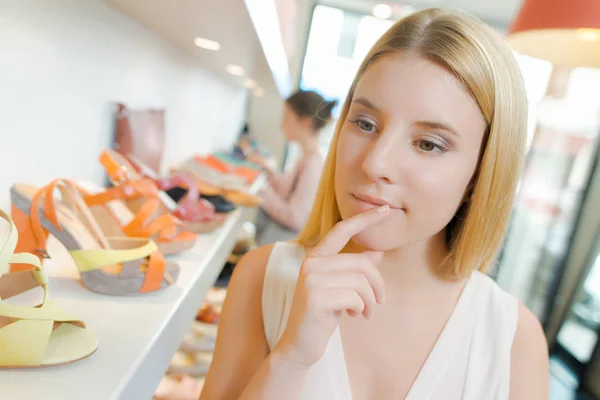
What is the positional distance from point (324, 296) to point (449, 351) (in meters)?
0.34

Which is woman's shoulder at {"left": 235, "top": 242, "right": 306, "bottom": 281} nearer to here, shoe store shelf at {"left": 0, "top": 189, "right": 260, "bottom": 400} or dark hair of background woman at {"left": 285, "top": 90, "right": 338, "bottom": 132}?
shoe store shelf at {"left": 0, "top": 189, "right": 260, "bottom": 400}

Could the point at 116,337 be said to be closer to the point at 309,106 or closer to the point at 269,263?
the point at 269,263

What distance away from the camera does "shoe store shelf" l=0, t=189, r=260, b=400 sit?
48 cm

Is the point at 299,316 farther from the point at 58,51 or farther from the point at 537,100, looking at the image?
the point at 537,100

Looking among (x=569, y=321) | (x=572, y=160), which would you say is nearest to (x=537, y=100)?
(x=572, y=160)

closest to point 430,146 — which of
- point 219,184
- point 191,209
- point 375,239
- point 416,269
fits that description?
point 375,239

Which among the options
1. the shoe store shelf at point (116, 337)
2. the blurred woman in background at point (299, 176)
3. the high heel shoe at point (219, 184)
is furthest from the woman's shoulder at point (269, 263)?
the blurred woman in background at point (299, 176)

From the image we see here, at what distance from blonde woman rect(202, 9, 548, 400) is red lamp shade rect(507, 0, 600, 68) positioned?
0.46 meters

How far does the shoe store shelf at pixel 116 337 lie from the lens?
484 millimetres

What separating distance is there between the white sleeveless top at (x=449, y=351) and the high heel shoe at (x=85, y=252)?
189 millimetres

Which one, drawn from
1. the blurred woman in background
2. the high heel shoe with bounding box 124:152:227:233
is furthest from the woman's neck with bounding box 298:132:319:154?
the high heel shoe with bounding box 124:152:227:233

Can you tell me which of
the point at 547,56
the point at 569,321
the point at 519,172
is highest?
the point at 547,56

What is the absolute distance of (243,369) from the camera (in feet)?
2.38

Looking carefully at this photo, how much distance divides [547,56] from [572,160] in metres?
2.21
